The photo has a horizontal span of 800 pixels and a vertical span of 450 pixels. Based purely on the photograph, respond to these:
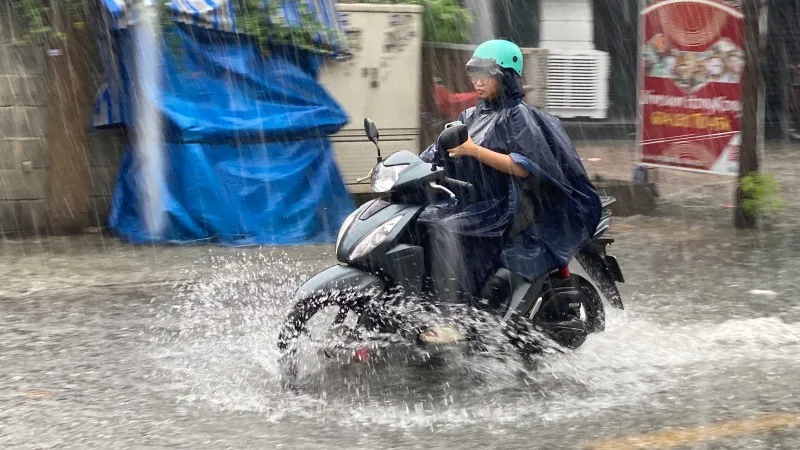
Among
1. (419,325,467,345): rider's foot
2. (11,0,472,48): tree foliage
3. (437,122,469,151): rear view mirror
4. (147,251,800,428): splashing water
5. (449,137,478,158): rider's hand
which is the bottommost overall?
(147,251,800,428): splashing water

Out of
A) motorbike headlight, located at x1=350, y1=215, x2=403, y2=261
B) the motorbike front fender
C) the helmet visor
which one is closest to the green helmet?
the helmet visor

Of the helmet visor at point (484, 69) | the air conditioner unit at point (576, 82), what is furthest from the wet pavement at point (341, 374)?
the air conditioner unit at point (576, 82)

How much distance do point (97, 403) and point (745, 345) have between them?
357 centimetres

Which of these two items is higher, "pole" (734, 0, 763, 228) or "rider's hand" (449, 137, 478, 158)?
"rider's hand" (449, 137, 478, 158)

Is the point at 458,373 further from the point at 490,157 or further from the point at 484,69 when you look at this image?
the point at 484,69

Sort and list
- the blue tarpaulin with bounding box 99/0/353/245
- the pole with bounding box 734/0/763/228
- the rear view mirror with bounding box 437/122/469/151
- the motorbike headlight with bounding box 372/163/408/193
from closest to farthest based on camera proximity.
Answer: the rear view mirror with bounding box 437/122/469/151
the motorbike headlight with bounding box 372/163/408/193
the blue tarpaulin with bounding box 99/0/353/245
the pole with bounding box 734/0/763/228

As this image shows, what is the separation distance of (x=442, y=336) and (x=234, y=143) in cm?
423

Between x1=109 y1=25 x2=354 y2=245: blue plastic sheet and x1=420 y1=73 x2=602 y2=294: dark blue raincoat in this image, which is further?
x1=109 y1=25 x2=354 y2=245: blue plastic sheet

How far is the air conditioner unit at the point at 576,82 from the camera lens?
1577 cm

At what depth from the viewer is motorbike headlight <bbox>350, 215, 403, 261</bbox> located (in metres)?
5.12

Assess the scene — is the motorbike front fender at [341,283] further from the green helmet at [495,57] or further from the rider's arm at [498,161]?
the green helmet at [495,57]

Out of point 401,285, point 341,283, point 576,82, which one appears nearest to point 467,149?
point 401,285

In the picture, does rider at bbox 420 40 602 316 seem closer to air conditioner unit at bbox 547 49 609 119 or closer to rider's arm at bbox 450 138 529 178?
rider's arm at bbox 450 138 529 178

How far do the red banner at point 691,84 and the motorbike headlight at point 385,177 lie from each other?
18.0ft
